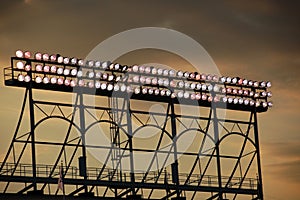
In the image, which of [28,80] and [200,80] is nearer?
[28,80]

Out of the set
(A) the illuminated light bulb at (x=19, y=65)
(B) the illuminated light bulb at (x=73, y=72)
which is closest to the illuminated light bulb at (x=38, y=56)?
(A) the illuminated light bulb at (x=19, y=65)

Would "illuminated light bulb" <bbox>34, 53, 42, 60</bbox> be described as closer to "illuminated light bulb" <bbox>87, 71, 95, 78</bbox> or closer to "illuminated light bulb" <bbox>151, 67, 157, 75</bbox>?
"illuminated light bulb" <bbox>87, 71, 95, 78</bbox>

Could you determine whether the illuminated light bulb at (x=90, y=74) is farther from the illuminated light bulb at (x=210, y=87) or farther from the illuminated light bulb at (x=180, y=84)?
the illuminated light bulb at (x=210, y=87)

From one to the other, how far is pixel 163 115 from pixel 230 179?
8041 millimetres

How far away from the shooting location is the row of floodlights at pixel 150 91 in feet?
264

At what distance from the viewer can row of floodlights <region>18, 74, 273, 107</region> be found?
8038 cm

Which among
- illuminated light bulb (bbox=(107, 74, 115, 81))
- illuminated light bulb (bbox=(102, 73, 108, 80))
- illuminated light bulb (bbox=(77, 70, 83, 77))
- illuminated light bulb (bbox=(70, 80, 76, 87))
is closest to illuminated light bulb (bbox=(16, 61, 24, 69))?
illuminated light bulb (bbox=(70, 80, 76, 87))

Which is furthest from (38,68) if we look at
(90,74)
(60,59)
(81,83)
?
(90,74)

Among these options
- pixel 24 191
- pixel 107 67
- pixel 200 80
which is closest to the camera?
pixel 24 191

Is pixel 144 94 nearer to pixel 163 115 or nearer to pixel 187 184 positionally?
pixel 163 115

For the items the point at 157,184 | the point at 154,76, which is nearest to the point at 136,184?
the point at 157,184

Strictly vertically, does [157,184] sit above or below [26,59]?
below

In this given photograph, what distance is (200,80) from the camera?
89438mm

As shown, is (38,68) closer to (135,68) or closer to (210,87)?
(135,68)
